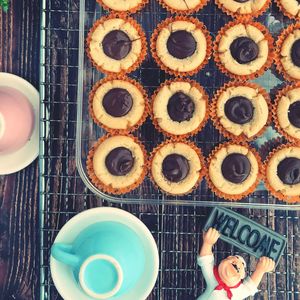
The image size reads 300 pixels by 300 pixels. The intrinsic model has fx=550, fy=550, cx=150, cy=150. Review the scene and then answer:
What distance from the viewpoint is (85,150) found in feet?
4.69

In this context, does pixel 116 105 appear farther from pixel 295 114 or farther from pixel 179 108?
pixel 295 114

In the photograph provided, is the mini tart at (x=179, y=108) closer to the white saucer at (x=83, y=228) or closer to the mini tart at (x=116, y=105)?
the mini tart at (x=116, y=105)

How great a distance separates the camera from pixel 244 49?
4.55 ft

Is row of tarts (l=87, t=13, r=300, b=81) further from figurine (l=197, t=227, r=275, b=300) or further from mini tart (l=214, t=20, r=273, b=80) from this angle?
figurine (l=197, t=227, r=275, b=300)

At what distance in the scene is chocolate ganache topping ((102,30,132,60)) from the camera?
4.52ft

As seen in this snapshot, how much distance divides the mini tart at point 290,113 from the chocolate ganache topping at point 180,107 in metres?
0.23

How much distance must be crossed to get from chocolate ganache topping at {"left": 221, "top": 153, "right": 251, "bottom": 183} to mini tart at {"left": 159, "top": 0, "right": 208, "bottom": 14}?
38 centimetres

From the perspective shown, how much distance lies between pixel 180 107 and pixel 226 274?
43 cm

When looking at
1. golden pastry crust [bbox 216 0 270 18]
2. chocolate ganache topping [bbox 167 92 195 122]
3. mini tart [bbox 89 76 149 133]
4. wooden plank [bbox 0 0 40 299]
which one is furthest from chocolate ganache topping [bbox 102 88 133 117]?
golden pastry crust [bbox 216 0 270 18]

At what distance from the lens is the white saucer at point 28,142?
4.64ft

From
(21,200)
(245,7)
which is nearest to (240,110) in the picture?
(245,7)

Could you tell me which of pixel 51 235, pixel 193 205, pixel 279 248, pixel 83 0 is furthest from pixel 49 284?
pixel 83 0

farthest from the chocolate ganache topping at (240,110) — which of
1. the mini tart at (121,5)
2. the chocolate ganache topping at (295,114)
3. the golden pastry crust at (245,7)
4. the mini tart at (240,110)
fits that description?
the mini tart at (121,5)

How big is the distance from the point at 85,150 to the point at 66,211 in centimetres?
17
